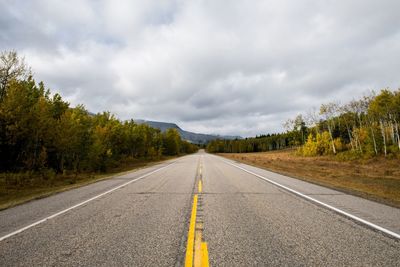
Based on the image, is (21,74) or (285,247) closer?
(285,247)

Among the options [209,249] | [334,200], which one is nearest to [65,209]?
[209,249]

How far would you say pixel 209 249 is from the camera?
369 centimetres

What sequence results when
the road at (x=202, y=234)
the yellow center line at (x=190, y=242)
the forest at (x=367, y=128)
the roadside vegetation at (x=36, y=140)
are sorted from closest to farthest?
1. the yellow center line at (x=190, y=242)
2. the road at (x=202, y=234)
3. the roadside vegetation at (x=36, y=140)
4. the forest at (x=367, y=128)

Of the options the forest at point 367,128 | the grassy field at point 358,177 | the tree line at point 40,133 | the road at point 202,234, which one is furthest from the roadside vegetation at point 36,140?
the forest at point 367,128

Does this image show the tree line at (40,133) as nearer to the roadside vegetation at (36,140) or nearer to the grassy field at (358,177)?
the roadside vegetation at (36,140)

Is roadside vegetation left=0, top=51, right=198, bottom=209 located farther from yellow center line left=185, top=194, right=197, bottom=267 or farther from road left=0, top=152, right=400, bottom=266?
yellow center line left=185, top=194, right=197, bottom=267

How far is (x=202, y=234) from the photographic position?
4387mm

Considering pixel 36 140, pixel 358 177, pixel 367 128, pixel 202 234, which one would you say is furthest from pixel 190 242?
pixel 367 128

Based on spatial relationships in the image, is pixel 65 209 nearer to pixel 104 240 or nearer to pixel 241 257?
pixel 104 240

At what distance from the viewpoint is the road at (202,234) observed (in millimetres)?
3395

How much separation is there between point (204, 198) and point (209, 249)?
4296 millimetres

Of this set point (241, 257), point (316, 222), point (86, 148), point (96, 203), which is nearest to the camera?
point (241, 257)

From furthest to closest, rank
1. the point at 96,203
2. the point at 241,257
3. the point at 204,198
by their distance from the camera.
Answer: the point at 204,198 < the point at 96,203 < the point at 241,257

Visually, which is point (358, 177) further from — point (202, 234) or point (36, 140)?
point (36, 140)
